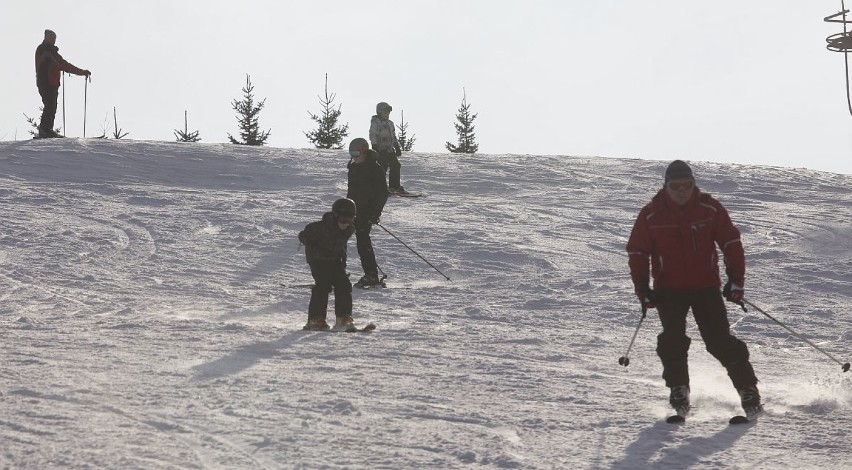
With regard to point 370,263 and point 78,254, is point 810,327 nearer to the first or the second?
point 370,263

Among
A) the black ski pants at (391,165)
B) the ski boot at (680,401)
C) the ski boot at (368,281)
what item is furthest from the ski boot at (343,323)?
the black ski pants at (391,165)

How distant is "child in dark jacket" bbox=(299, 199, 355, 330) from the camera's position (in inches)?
368

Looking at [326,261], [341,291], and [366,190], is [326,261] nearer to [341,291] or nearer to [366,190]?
[341,291]

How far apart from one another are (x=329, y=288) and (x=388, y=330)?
0.59 metres

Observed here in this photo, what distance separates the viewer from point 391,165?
17.9 m

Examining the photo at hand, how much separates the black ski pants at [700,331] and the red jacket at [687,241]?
82mm

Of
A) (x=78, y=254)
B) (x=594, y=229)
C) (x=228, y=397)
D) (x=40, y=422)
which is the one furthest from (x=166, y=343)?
(x=594, y=229)

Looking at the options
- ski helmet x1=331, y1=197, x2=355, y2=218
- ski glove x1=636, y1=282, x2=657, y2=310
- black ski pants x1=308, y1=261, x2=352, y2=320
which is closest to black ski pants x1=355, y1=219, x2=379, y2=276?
black ski pants x1=308, y1=261, x2=352, y2=320

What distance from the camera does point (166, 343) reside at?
8508 millimetres

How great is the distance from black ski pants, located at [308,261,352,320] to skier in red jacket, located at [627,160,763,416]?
332cm

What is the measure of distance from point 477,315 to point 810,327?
2.99 m

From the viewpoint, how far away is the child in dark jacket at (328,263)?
368 inches

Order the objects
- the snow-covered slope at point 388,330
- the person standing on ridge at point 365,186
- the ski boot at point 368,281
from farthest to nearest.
Result: the ski boot at point 368,281, the person standing on ridge at point 365,186, the snow-covered slope at point 388,330

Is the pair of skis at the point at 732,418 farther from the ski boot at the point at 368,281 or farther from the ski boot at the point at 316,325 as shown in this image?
the ski boot at the point at 368,281
